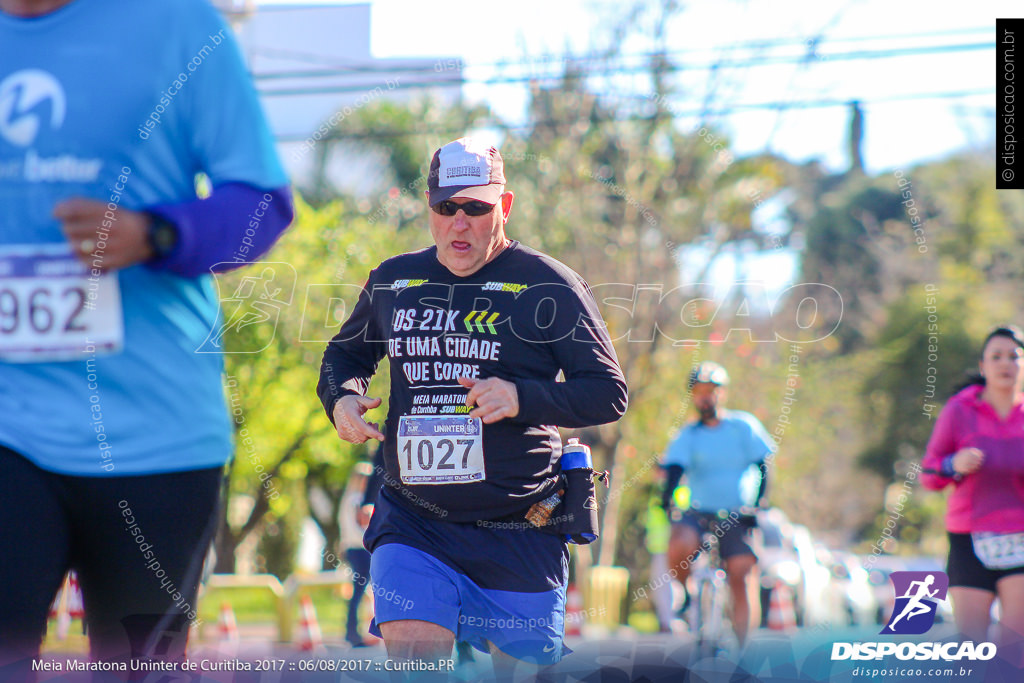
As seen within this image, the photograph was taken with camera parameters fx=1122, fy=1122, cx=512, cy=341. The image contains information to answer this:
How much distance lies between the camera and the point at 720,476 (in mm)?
7766

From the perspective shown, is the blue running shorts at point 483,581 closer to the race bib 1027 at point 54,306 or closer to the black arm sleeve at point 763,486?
the race bib 1027 at point 54,306

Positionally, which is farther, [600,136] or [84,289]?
[600,136]

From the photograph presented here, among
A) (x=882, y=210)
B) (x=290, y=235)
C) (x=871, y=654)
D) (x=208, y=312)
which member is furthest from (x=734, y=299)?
(x=882, y=210)

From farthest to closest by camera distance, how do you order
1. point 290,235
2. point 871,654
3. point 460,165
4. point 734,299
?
point 290,235 → point 734,299 → point 871,654 → point 460,165

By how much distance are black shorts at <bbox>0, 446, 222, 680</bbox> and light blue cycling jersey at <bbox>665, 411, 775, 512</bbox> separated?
577 cm

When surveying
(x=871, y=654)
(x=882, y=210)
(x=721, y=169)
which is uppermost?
(x=882, y=210)

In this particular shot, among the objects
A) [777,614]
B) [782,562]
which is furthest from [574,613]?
[782,562]

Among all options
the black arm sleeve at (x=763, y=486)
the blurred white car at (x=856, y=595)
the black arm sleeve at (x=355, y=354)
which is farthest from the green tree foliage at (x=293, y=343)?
the blurred white car at (x=856, y=595)

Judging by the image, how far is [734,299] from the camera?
12820 millimetres

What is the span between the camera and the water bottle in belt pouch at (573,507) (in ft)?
11.2

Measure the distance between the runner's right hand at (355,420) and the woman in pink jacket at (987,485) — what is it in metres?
2.97

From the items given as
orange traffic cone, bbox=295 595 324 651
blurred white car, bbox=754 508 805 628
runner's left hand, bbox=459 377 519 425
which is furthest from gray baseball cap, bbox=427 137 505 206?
blurred white car, bbox=754 508 805 628

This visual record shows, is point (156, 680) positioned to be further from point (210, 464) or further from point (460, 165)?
point (460, 165)

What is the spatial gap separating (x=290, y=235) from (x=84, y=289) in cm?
1178
